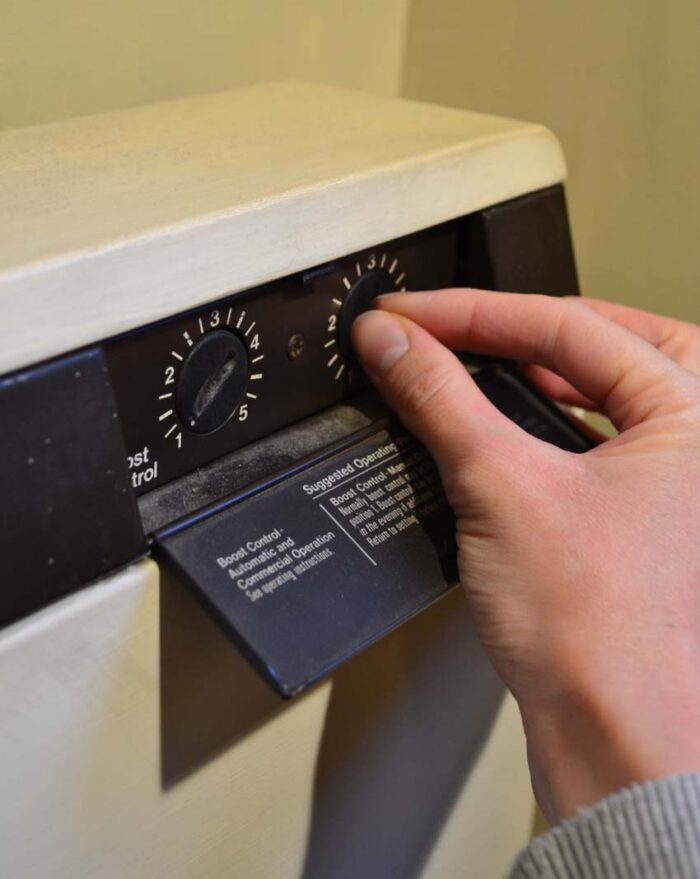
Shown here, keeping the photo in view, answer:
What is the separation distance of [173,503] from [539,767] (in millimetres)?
179

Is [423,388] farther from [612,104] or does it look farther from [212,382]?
[612,104]

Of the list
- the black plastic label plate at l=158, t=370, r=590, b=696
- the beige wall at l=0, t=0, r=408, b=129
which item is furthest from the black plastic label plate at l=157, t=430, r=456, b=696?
the beige wall at l=0, t=0, r=408, b=129

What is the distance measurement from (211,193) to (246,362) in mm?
67

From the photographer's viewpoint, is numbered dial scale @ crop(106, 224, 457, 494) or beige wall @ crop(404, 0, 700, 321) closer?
numbered dial scale @ crop(106, 224, 457, 494)

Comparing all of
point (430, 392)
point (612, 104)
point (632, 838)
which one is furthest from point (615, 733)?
point (612, 104)

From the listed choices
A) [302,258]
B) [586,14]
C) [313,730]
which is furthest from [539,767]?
[586,14]

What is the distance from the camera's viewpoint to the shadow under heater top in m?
0.28

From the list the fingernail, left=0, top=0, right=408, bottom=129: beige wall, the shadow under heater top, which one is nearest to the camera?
the shadow under heater top

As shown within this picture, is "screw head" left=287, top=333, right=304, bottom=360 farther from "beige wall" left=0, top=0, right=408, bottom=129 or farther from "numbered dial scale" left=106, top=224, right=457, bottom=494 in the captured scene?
"beige wall" left=0, top=0, right=408, bottom=129

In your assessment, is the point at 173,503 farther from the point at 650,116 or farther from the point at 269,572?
the point at 650,116

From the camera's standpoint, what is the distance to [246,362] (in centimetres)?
36

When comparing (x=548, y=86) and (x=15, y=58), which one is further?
(x=548, y=86)

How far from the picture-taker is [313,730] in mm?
400

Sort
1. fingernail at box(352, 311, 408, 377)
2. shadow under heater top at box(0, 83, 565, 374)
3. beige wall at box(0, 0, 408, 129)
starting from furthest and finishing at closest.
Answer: beige wall at box(0, 0, 408, 129) → fingernail at box(352, 311, 408, 377) → shadow under heater top at box(0, 83, 565, 374)
